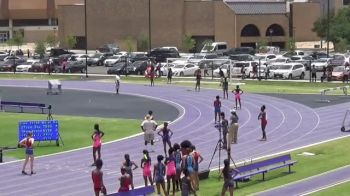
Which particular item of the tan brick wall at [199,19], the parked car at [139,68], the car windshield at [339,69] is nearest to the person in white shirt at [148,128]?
the car windshield at [339,69]

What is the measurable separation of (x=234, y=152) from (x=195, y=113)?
42.5 ft

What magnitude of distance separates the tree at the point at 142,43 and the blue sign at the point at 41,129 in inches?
3056

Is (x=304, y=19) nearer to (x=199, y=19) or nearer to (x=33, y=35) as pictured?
(x=199, y=19)

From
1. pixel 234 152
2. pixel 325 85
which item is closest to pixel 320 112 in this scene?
pixel 234 152

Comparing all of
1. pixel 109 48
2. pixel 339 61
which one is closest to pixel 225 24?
pixel 109 48

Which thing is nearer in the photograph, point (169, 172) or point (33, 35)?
point (169, 172)

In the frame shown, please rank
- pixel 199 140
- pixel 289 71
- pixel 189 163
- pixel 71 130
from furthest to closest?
pixel 289 71, pixel 71 130, pixel 199 140, pixel 189 163

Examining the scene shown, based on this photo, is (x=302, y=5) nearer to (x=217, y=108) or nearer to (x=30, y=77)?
(x=30, y=77)

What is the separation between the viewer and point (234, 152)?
32500 mm

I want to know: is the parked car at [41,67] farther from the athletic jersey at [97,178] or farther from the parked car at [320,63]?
the athletic jersey at [97,178]

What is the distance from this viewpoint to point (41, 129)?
34875 millimetres

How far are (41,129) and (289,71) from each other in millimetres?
36616

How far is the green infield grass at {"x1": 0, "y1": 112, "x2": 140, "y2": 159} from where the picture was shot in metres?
34.2

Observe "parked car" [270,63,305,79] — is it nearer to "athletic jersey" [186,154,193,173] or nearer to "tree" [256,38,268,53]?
"tree" [256,38,268,53]
